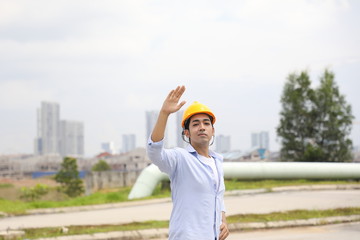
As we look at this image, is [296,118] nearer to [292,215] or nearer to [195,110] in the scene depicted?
[292,215]

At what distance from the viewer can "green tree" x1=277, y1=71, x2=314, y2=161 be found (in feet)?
92.6

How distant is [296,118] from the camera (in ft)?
93.1

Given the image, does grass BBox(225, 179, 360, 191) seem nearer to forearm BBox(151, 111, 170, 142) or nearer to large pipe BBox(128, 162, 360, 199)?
large pipe BBox(128, 162, 360, 199)

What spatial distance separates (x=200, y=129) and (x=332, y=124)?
83.4ft

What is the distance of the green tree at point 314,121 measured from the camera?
92.1ft

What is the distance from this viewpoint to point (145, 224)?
1025cm

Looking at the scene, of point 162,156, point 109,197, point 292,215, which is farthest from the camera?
point 109,197

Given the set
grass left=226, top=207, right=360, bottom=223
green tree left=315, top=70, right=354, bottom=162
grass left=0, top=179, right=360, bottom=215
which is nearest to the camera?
grass left=226, top=207, right=360, bottom=223

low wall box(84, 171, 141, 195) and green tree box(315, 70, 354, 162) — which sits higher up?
green tree box(315, 70, 354, 162)

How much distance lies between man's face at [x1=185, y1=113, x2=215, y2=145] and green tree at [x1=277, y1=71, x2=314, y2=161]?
2499 cm

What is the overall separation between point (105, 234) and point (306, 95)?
21.4 m

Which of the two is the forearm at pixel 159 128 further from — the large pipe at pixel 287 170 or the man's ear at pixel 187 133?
the large pipe at pixel 287 170

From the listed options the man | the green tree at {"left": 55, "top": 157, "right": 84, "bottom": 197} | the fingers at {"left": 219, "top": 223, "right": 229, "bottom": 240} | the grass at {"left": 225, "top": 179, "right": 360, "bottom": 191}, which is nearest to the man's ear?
the man

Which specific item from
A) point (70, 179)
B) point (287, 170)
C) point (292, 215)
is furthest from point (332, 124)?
point (70, 179)
